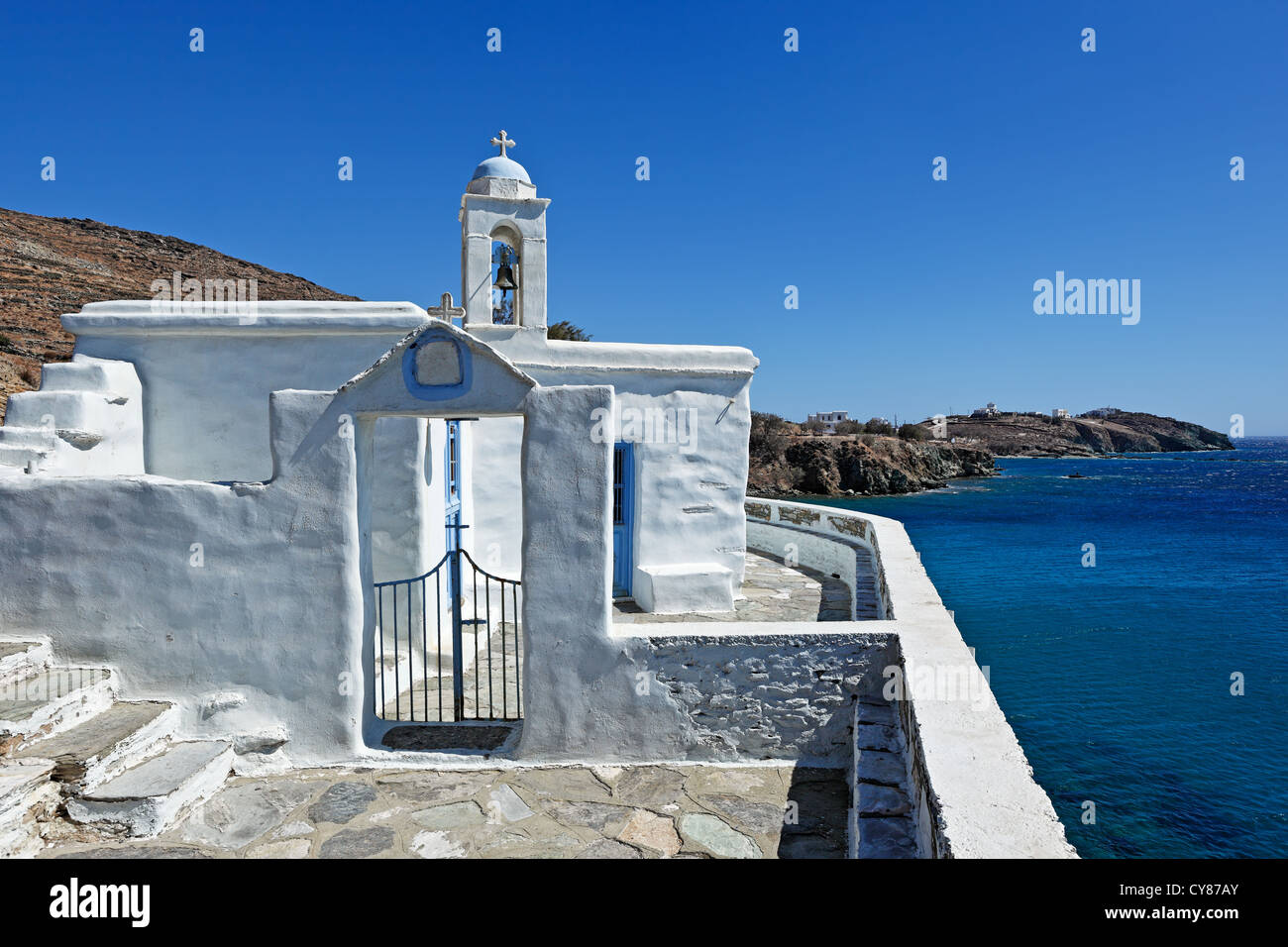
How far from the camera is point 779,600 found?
9039mm

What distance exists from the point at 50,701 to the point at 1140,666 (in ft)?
53.6

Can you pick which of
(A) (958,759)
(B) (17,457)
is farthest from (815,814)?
(B) (17,457)

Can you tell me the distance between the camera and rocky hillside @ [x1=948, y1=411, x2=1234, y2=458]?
10700cm

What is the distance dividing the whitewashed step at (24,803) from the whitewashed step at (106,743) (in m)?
0.07

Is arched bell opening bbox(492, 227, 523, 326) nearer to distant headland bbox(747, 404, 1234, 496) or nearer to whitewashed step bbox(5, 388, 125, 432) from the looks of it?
whitewashed step bbox(5, 388, 125, 432)

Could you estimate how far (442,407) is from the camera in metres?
4.52

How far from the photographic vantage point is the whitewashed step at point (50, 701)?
382 cm

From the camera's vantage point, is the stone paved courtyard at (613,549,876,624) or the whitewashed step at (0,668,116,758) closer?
the whitewashed step at (0,668,116,758)

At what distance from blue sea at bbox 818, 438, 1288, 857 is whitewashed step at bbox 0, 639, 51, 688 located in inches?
353

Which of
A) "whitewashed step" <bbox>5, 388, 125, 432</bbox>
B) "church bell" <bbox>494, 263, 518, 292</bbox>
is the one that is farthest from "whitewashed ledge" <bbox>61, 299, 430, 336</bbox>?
"church bell" <bbox>494, 263, 518, 292</bbox>

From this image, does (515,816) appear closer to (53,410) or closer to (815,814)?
(815,814)
